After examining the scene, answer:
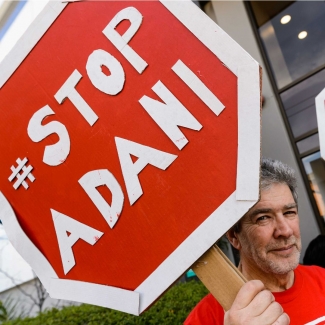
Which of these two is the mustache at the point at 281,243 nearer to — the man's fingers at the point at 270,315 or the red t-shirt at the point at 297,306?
the red t-shirt at the point at 297,306

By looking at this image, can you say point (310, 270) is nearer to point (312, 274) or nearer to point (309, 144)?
point (312, 274)

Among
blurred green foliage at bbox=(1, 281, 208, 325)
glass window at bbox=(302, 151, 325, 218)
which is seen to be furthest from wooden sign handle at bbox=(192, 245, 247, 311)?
glass window at bbox=(302, 151, 325, 218)

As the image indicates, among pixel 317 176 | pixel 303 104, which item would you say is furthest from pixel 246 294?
pixel 303 104

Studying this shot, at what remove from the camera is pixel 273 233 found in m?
1.16

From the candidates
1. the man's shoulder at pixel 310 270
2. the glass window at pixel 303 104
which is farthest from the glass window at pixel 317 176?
the man's shoulder at pixel 310 270

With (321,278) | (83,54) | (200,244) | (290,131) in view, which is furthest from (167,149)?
(290,131)

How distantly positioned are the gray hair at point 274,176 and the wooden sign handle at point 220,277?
21.0 inches

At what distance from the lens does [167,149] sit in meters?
0.75

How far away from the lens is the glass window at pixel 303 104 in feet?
15.0

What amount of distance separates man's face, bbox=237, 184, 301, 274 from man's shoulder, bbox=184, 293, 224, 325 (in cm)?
22

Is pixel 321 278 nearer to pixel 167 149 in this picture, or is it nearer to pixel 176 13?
pixel 167 149

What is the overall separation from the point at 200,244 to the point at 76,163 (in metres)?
0.36

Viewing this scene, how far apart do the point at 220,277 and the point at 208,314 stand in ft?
1.71

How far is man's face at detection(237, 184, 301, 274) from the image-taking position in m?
1.15
